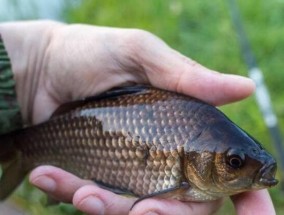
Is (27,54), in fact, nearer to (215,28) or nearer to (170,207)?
(170,207)

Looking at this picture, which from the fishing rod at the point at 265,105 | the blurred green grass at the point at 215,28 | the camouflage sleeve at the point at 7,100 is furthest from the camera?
the blurred green grass at the point at 215,28

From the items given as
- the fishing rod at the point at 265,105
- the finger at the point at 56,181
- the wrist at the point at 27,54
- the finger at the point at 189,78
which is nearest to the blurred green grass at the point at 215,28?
the fishing rod at the point at 265,105

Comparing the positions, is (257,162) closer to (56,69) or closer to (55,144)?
(55,144)

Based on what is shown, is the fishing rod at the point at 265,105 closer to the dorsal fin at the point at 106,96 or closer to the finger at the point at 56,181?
the dorsal fin at the point at 106,96

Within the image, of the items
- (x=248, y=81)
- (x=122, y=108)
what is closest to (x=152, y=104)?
(x=122, y=108)

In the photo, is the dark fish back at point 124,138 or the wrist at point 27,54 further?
the wrist at point 27,54

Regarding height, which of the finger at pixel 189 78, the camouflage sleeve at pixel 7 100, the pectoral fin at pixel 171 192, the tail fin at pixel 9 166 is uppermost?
the finger at pixel 189 78
